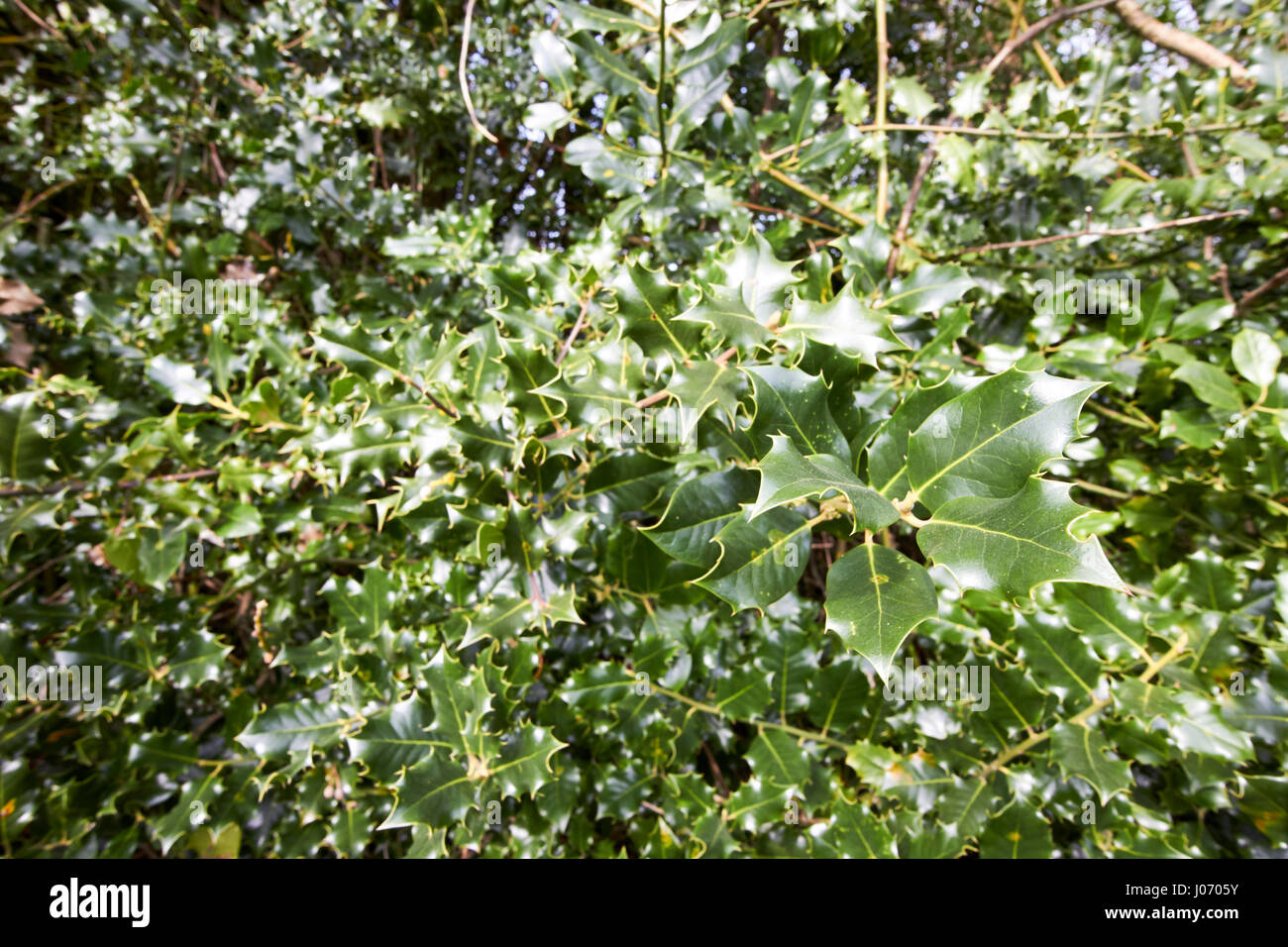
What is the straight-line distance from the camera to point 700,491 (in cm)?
65

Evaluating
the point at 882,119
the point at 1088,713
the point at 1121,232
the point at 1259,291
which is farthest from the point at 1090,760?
the point at 882,119

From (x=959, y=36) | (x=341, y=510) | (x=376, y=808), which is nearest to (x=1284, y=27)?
(x=959, y=36)

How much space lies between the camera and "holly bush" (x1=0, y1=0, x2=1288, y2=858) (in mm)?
675

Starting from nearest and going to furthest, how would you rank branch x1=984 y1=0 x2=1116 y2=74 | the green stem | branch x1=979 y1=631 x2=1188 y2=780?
branch x1=979 y1=631 x2=1188 y2=780 → the green stem → branch x1=984 y1=0 x2=1116 y2=74

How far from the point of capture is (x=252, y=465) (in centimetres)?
113

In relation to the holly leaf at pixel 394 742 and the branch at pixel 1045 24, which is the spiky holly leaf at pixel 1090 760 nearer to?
the holly leaf at pixel 394 742

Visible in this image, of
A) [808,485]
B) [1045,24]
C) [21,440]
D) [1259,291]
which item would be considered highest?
[1045,24]

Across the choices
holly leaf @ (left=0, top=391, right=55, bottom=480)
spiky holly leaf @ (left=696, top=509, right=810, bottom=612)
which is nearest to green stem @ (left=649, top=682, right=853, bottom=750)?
spiky holly leaf @ (left=696, top=509, right=810, bottom=612)

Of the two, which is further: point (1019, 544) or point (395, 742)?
point (395, 742)

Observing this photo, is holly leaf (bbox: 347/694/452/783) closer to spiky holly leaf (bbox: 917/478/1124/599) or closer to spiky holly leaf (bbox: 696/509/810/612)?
spiky holly leaf (bbox: 696/509/810/612)

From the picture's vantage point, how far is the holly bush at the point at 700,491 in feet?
2.22

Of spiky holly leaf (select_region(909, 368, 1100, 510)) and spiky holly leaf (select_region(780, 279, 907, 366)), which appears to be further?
spiky holly leaf (select_region(780, 279, 907, 366))

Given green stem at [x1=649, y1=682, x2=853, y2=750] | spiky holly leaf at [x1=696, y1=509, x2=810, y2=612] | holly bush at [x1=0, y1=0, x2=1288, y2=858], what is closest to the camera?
spiky holly leaf at [x1=696, y1=509, x2=810, y2=612]

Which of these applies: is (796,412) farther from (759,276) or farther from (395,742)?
(395,742)
